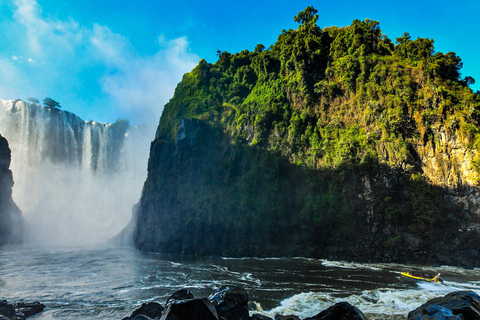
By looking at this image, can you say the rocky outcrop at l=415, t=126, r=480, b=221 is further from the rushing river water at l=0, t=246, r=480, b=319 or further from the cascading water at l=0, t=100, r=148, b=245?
the cascading water at l=0, t=100, r=148, b=245

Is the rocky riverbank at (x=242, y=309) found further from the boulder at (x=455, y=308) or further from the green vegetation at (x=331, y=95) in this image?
the green vegetation at (x=331, y=95)

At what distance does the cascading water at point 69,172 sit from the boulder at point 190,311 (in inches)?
2423

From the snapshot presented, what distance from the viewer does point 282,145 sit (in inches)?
1781

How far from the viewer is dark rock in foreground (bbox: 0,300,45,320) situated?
1337cm

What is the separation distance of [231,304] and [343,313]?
395 cm

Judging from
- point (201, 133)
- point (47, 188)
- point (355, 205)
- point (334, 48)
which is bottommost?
point (355, 205)

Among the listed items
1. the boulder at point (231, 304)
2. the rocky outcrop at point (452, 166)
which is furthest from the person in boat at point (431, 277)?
the boulder at point (231, 304)

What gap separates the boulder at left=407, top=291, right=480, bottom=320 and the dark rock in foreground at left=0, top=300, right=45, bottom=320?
1537 cm

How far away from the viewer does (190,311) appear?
7.41m

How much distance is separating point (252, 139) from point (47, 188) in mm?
50947

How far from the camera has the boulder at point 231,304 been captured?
10.4 meters

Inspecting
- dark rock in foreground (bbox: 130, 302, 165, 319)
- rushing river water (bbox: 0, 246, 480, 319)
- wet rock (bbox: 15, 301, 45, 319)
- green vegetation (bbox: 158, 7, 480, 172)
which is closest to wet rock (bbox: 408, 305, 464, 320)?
rushing river water (bbox: 0, 246, 480, 319)

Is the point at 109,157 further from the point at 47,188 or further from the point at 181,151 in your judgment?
the point at 181,151

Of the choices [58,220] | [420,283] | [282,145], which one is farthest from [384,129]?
[58,220]
